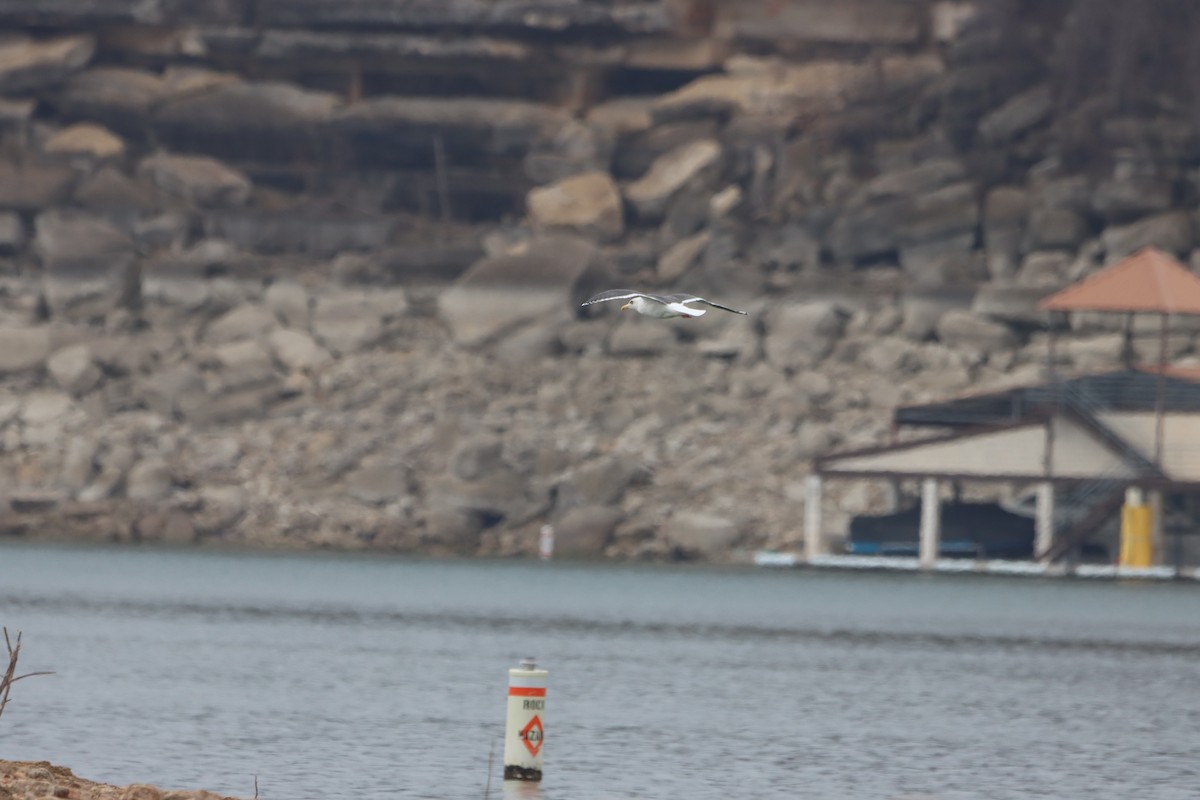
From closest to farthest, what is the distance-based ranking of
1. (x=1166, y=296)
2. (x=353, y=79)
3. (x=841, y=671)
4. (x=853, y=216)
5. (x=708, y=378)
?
1. (x=841, y=671)
2. (x=1166, y=296)
3. (x=708, y=378)
4. (x=853, y=216)
5. (x=353, y=79)

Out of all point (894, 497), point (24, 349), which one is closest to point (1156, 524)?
point (894, 497)

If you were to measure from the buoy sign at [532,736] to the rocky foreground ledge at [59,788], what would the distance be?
3.83m

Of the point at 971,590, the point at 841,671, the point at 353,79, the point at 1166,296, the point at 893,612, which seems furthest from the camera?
the point at 353,79

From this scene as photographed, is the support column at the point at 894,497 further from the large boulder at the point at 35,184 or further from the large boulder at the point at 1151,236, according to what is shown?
the large boulder at the point at 35,184

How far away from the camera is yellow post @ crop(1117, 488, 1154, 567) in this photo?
69.6 m

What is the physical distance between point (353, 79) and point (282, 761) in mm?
83386

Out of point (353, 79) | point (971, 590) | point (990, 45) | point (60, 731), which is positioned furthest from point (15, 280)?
point (60, 731)

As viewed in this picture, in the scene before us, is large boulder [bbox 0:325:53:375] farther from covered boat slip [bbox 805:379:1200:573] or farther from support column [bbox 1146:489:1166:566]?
support column [bbox 1146:489:1166:566]

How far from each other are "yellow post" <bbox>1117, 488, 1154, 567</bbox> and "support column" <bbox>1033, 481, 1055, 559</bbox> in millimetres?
2130

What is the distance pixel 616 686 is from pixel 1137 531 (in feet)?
121

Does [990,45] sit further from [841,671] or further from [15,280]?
[841,671]

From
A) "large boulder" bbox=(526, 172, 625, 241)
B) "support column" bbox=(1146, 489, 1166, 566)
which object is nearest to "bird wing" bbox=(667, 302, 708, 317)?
"support column" bbox=(1146, 489, 1166, 566)

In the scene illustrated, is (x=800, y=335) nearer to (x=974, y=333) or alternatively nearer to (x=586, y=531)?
(x=974, y=333)

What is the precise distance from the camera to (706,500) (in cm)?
8181
